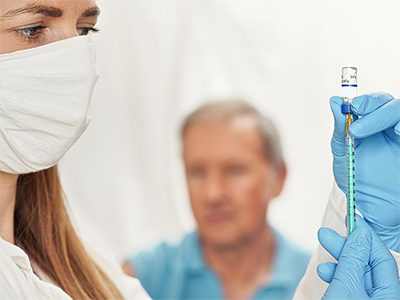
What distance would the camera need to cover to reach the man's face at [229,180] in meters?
3.08

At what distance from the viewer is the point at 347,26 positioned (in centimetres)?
278

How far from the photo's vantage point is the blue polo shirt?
2963mm

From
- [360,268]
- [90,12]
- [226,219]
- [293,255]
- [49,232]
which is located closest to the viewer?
[360,268]

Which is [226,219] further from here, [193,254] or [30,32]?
[30,32]

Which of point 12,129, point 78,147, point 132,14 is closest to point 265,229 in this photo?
point 78,147

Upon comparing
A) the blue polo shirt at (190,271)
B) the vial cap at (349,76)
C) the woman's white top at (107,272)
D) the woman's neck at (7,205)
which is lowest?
the blue polo shirt at (190,271)

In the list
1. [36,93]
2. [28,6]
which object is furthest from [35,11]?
[36,93]

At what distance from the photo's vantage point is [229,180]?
310 cm

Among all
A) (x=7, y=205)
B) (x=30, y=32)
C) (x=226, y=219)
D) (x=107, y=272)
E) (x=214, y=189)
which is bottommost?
(x=226, y=219)

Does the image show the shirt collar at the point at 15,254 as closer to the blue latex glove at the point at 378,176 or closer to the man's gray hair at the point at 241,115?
the blue latex glove at the point at 378,176

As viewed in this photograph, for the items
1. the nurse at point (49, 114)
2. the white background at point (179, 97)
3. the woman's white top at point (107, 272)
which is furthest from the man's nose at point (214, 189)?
the nurse at point (49, 114)

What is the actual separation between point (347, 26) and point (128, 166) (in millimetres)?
1016

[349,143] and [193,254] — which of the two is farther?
[193,254]

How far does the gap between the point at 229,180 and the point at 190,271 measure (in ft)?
1.28
